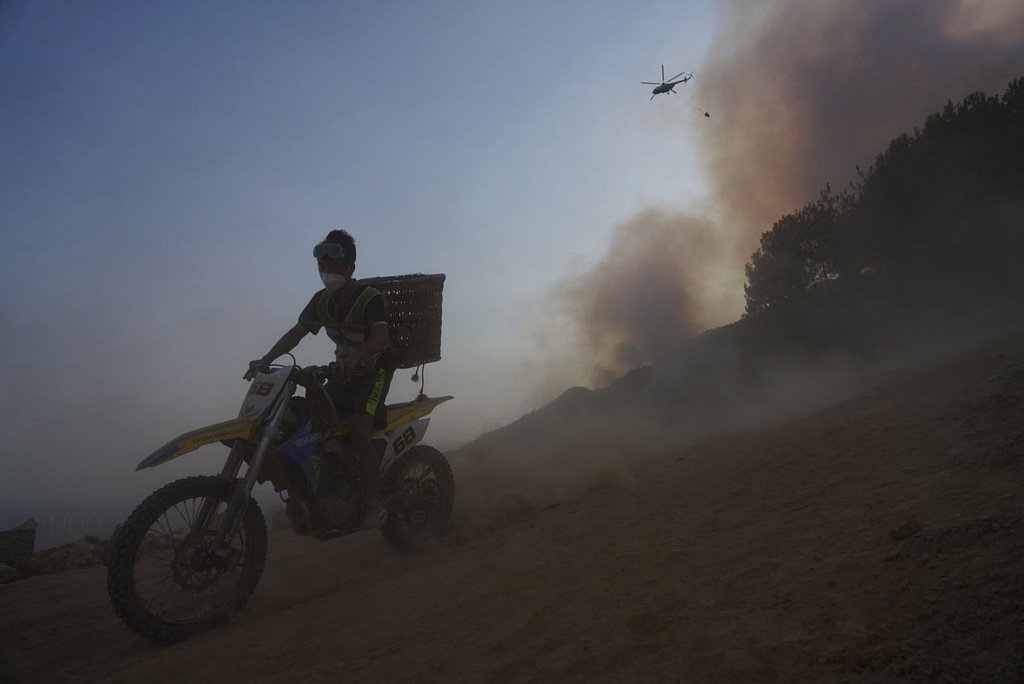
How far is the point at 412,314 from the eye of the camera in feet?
18.6

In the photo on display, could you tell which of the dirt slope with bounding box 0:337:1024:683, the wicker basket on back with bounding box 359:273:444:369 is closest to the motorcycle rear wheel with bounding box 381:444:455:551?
the dirt slope with bounding box 0:337:1024:683

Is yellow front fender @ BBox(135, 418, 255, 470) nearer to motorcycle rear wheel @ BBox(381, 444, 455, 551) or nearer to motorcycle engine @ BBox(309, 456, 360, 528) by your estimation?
motorcycle engine @ BBox(309, 456, 360, 528)

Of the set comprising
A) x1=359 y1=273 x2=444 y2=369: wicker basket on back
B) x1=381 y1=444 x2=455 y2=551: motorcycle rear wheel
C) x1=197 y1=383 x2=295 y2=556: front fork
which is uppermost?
x1=359 y1=273 x2=444 y2=369: wicker basket on back

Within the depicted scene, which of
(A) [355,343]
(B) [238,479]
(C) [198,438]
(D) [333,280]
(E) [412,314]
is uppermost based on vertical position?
(D) [333,280]

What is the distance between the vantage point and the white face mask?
16.5 ft

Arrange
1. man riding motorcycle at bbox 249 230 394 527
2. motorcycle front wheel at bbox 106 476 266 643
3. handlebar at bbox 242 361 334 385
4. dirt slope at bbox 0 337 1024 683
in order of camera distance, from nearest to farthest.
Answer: dirt slope at bbox 0 337 1024 683 → motorcycle front wheel at bbox 106 476 266 643 → handlebar at bbox 242 361 334 385 → man riding motorcycle at bbox 249 230 394 527

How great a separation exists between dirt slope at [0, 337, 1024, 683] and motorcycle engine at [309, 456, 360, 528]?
1.81ft

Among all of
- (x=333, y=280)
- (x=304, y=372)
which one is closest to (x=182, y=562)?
(x=304, y=372)

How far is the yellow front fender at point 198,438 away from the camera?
3703mm

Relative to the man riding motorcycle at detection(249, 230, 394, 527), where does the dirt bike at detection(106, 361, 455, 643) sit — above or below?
below

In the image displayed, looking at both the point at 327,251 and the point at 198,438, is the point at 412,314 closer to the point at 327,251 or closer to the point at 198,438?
the point at 327,251

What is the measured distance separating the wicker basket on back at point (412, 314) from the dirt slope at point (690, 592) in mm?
1862

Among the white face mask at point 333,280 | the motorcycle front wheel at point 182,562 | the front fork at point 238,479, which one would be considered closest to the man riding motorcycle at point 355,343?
the white face mask at point 333,280

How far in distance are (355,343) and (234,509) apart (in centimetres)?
168
